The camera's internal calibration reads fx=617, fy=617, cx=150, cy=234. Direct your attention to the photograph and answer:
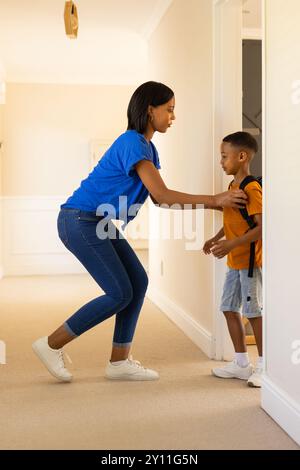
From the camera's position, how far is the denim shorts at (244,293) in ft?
8.85

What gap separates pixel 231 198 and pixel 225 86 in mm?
854

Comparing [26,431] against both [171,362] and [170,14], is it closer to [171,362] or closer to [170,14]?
[171,362]

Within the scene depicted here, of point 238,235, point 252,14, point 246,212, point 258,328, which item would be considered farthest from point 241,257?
point 252,14

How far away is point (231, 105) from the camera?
10.3 feet

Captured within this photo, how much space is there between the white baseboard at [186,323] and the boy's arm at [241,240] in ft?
2.44

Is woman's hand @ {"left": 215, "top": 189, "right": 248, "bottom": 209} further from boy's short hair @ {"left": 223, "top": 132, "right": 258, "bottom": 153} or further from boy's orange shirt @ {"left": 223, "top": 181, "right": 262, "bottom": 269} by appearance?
boy's short hair @ {"left": 223, "top": 132, "right": 258, "bottom": 153}

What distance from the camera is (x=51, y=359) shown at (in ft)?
8.90

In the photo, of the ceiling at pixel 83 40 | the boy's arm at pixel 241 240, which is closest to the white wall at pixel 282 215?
the boy's arm at pixel 241 240

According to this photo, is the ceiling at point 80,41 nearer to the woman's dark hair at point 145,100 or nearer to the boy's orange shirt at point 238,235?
the woman's dark hair at point 145,100

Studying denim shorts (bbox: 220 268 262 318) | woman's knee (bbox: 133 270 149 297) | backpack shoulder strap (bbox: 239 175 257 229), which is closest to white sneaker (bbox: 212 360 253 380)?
denim shorts (bbox: 220 268 262 318)

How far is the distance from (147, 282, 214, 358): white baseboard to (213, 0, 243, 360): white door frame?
133mm

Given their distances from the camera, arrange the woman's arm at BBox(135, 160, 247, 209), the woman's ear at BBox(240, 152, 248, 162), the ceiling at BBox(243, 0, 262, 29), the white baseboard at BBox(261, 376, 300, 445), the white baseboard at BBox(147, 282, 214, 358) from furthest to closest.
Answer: the ceiling at BBox(243, 0, 262, 29)
the white baseboard at BBox(147, 282, 214, 358)
the woman's ear at BBox(240, 152, 248, 162)
the woman's arm at BBox(135, 160, 247, 209)
the white baseboard at BBox(261, 376, 300, 445)

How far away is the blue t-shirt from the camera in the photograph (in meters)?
2.58
